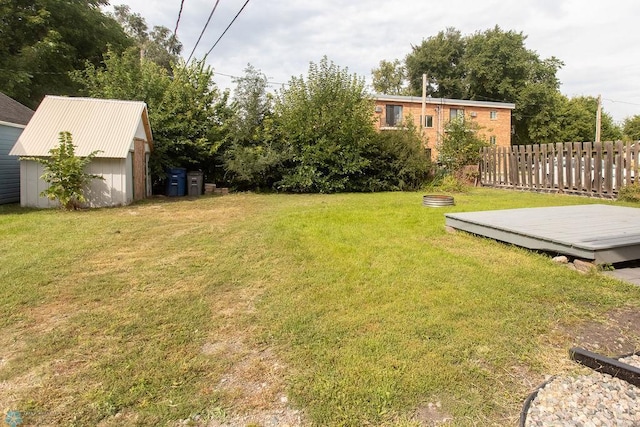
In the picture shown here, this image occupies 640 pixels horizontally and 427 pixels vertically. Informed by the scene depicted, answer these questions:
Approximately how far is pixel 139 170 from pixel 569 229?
35.9 ft

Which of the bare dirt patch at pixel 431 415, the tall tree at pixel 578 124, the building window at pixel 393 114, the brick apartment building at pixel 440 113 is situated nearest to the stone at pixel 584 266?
the bare dirt patch at pixel 431 415

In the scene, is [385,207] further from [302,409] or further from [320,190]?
[302,409]

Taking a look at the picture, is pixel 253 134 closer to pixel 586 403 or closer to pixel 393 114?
pixel 586 403

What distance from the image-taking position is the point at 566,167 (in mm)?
11977

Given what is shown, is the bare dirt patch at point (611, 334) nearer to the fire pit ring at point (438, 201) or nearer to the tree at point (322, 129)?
the fire pit ring at point (438, 201)

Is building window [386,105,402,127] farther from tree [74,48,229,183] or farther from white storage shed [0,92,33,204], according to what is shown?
white storage shed [0,92,33,204]

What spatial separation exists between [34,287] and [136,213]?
5.17 m

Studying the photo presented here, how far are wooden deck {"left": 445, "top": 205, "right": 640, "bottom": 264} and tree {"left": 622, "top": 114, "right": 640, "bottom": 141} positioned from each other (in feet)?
137

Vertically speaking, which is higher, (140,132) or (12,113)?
(12,113)

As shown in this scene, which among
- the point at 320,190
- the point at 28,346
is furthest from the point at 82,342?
the point at 320,190

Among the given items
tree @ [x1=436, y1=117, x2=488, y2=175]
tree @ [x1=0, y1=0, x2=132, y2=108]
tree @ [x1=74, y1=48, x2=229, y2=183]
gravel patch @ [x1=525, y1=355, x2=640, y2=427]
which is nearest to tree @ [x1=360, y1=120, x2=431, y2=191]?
tree @ [x1=436, y1=117, x2=488, y2=175]

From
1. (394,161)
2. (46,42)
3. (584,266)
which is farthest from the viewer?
(46,42)

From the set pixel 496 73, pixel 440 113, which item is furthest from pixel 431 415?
pixel 496 73

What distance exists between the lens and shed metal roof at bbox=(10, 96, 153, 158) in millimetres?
9562
